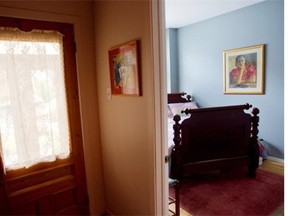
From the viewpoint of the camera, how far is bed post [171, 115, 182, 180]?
272 centimetres

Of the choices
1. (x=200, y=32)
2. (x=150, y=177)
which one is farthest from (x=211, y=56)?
(x=150, y=177)

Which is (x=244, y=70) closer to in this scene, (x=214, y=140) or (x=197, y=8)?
(x=197, y=8)

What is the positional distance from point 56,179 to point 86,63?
1.12 m

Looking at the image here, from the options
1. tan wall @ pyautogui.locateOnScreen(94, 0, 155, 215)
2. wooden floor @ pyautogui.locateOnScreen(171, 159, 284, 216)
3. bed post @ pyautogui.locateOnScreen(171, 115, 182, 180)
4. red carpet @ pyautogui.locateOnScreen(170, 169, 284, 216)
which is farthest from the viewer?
wooden floor @ pyautogui.locateOnScreen(171, 159, 284, 216)

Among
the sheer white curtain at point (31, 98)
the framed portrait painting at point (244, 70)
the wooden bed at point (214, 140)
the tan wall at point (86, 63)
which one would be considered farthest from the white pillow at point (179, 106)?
the sheer white curtain at point (31, 98)

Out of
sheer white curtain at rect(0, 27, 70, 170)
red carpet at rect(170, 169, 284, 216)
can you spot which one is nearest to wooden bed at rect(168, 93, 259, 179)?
red carpet at rect(170, 169, 284, 216)

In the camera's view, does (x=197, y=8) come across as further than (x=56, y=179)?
Yes

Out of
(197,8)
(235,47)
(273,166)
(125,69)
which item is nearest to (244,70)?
(235,47)

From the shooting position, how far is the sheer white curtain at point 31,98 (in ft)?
5.79

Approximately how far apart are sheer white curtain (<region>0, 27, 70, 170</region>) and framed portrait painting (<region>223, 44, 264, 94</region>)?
318cm

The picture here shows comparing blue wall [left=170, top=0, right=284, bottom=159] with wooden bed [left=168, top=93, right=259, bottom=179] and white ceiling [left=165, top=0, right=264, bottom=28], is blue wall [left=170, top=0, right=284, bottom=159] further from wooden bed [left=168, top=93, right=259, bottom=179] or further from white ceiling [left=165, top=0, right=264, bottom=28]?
wooden bed [left=168, top=93, right=259, bottom=179]

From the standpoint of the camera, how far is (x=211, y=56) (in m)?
4.52

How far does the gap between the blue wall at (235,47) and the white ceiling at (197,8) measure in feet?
0.60

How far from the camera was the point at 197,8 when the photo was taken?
376 centimetres
